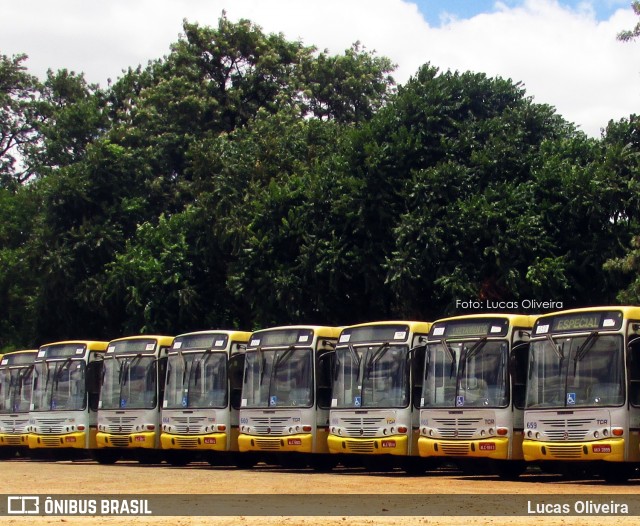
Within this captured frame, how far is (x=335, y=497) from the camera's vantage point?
56.6ft

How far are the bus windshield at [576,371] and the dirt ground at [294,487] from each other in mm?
1379

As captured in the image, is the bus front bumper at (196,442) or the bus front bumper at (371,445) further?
the bus front bumper at (196,442)

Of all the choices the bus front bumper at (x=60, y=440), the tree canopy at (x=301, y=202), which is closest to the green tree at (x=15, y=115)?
the tree canopy at (x=301, y=202)

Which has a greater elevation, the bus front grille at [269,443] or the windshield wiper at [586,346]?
the windshield wiper at [586,346]

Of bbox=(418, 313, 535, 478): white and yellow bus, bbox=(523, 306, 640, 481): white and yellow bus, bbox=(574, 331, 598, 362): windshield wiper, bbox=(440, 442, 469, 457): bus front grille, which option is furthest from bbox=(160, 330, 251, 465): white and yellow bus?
bbox=(574, 331, 598, 362): windshield wiper

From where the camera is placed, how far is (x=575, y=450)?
66.3 feet

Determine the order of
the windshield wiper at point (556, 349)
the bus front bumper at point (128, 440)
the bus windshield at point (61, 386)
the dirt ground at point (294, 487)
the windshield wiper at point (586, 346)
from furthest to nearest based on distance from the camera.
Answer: the bus windshield at point (61, 386)
the bus front bumper at point (128, 440)
the windshield wiper at point (556, 349)
the windshield wiper at point (586, 346)
the dirt ground at point (294, 487)

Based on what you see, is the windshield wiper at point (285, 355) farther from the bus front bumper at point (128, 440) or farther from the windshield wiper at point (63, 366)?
the windshield wiper at point (63, 366)

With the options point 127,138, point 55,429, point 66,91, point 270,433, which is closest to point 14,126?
point 66,91

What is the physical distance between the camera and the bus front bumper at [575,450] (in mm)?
19766

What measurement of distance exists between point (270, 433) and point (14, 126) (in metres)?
47.9

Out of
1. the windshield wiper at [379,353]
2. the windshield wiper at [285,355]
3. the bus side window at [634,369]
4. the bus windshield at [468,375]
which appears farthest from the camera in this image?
the windshield wiper at [285,355]

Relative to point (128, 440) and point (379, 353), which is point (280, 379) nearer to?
point (379, 353)

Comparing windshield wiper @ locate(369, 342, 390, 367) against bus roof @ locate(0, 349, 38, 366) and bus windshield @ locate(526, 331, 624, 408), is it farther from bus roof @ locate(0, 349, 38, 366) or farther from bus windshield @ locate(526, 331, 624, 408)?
bus roof @ locate(0, 349, 38, 366)
